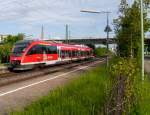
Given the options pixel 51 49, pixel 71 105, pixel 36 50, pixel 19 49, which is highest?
pixel 19 49

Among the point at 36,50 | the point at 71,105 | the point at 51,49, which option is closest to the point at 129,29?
the point at 36,50

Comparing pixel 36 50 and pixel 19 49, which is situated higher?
pixel 19 49

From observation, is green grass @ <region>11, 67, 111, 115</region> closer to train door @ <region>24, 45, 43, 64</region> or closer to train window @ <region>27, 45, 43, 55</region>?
train door @ <region>24, 45, 43, 64</region>

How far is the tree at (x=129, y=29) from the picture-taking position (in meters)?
34.7

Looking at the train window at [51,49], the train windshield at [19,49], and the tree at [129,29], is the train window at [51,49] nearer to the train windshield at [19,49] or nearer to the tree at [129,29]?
the train windshield at [19,49]

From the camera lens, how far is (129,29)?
35.7 metres

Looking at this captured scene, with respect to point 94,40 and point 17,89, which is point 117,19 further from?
→ point 94,40

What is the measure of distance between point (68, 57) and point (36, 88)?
32.7 metres

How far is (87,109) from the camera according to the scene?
34.7 feet

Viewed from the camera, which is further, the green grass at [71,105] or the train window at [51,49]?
the train window at [51,49]

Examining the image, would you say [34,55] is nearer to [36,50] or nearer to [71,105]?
[36,50]

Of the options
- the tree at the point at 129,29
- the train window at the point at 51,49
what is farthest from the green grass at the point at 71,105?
the train window at the point at 51,49

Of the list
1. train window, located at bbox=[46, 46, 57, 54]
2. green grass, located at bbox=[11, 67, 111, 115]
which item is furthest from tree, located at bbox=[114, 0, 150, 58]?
green grass, located at bbox=[11, 67, 111, 115]

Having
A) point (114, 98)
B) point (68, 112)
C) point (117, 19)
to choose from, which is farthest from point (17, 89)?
point (117, 19)
